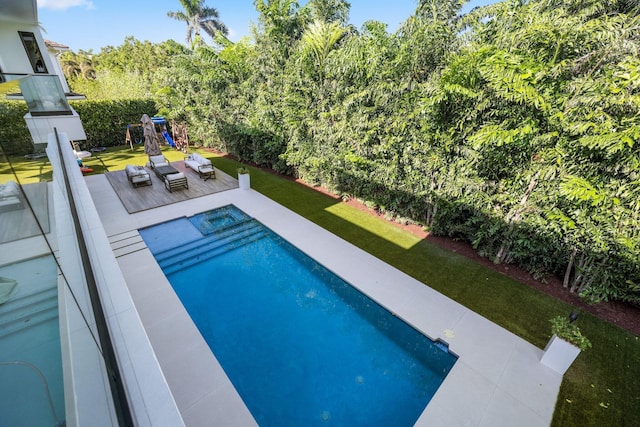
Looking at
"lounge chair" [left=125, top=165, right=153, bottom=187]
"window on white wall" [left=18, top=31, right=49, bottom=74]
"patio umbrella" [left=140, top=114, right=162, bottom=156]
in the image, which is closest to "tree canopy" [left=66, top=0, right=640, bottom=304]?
"patio umbrella" [left=140, top=114, right=162, bottom=156]

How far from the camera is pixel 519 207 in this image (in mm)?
7012

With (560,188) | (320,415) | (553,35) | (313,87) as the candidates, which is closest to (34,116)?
(313,87)

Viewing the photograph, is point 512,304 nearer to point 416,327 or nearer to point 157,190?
point 416,327

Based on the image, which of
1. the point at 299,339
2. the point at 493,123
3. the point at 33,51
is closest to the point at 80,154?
the point at 33,51

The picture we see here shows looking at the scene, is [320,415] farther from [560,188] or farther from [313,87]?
[313,87]

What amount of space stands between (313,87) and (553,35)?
763 cm

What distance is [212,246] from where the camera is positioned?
28.2 ft

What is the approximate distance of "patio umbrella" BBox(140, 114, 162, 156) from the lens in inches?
546

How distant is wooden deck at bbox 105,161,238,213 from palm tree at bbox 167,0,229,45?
24306mm

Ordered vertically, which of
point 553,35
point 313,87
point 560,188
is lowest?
point 560,188

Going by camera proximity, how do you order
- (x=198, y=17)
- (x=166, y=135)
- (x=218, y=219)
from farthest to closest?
(x=198, y=17), (x=166, y=135), (x=218, y=219)

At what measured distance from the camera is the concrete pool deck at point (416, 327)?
4344mm

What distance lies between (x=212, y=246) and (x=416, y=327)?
255 inches

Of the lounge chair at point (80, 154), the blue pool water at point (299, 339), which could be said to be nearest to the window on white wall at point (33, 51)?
the lounge chair at point (80, 154)
